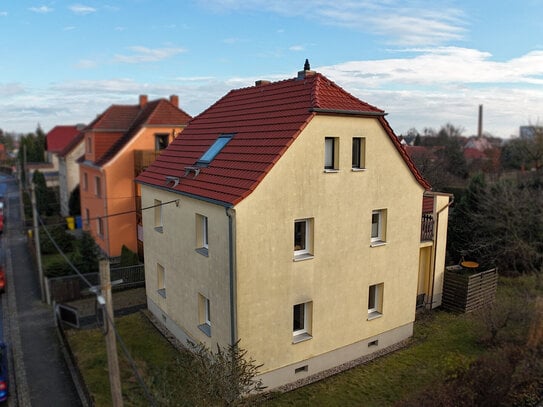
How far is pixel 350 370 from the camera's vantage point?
1393 centimetres

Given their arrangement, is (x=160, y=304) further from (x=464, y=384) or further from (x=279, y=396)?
(x=464, y=384)

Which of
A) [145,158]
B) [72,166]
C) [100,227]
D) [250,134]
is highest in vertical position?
[250,134]

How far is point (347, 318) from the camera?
13.9 m

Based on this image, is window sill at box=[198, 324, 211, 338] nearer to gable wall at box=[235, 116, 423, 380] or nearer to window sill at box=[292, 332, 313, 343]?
gable wall at box=[235, 116, 423, 380]

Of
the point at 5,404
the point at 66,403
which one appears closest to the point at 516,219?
the point at 66,403

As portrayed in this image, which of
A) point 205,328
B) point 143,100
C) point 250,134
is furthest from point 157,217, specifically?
point 143,100

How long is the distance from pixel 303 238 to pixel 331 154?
2.78 meters

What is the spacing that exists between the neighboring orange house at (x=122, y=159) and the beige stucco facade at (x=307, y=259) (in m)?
10.6

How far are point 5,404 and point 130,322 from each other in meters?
5.54

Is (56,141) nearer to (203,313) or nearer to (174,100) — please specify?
(174,100)

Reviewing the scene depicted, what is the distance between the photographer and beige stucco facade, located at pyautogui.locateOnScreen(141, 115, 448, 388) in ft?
38.6

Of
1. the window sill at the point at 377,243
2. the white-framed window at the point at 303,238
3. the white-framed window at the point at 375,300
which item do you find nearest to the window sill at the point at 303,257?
the white-framed window at the point at 303,238

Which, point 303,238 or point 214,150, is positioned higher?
point 214,150

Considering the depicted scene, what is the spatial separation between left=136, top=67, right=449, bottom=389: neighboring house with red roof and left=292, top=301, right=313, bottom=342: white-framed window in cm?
3
